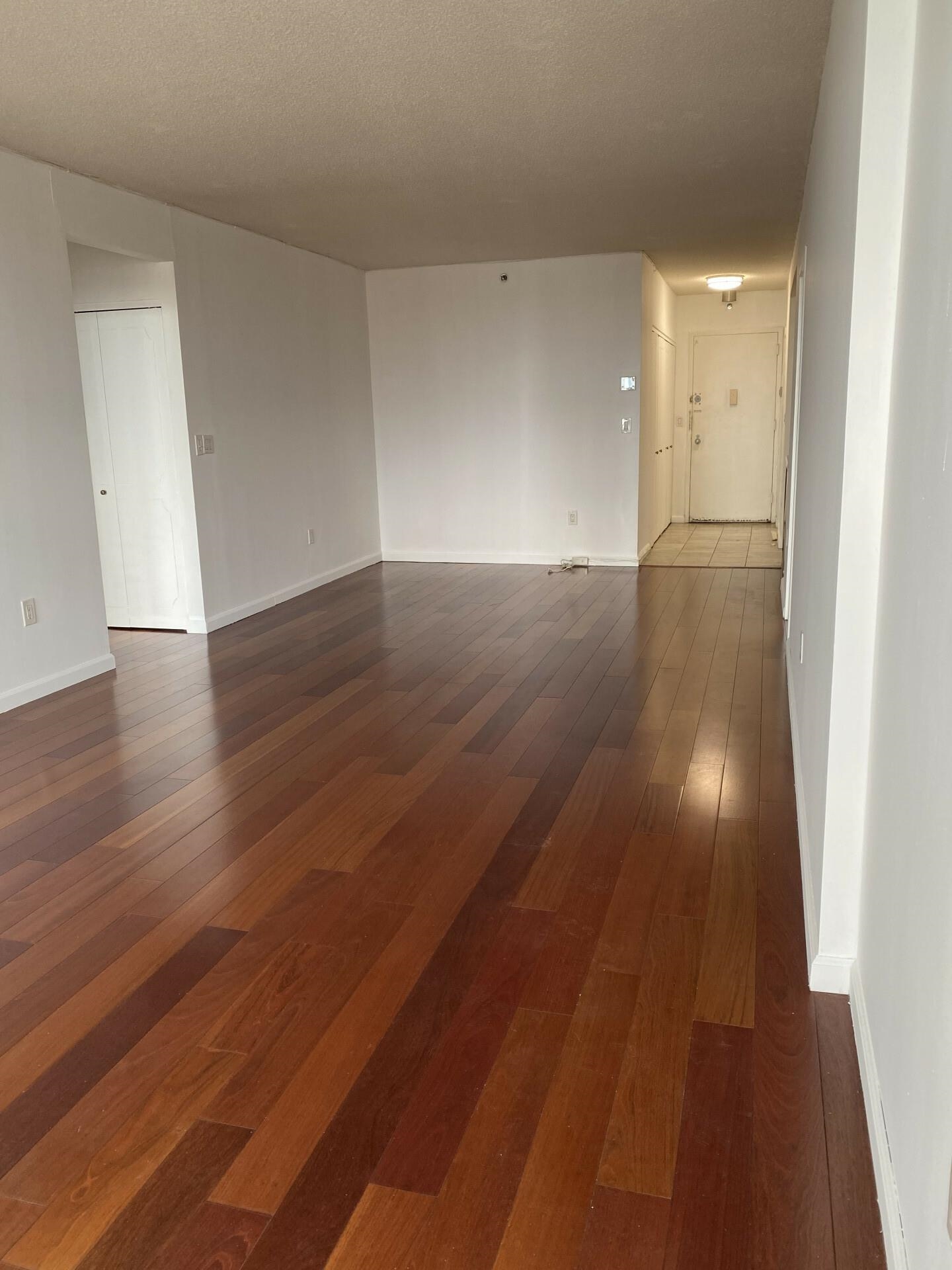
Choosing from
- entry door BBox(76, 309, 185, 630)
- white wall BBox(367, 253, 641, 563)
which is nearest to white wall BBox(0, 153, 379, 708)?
entry door BBox(76, 309, 185, 630)

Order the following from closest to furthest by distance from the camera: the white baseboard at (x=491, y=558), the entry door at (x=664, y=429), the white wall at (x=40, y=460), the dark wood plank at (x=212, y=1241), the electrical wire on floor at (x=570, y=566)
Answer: the dark wood plank at (x=212, y=1241) < the white wall at (x=40, y=460) < the electrical wire on floor at (x=570, y=566) < the white baseboard at (x=491, y=558) < the entry door at (x=664, y=429)

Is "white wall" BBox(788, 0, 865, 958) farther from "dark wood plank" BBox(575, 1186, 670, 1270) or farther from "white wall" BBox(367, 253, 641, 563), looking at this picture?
"white wall" BBox(367, 253, 641, 563)

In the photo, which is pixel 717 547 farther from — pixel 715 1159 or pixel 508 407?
pixel 715 1159

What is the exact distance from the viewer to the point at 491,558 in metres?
8.52

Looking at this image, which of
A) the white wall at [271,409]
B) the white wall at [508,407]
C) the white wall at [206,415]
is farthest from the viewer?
the white wall at [508,407]

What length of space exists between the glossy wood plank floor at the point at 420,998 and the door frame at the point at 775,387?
7050 millimetres

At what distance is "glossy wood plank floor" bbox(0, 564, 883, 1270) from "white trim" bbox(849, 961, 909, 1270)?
0.04 m

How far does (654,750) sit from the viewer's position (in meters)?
3.65

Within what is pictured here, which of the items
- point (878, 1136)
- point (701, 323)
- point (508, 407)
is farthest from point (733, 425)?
point (878, 1136)

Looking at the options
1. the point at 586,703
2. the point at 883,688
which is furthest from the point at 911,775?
the point at 586,703

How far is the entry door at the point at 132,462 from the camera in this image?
19.0 feet

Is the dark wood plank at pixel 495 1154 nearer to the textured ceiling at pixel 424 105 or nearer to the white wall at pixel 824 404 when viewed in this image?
the white wall at pixel 824 404

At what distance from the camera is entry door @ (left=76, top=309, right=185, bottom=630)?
5777 millimetres

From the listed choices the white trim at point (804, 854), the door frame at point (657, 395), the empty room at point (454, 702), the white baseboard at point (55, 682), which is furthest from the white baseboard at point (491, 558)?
the white trim at point (804, 854)
